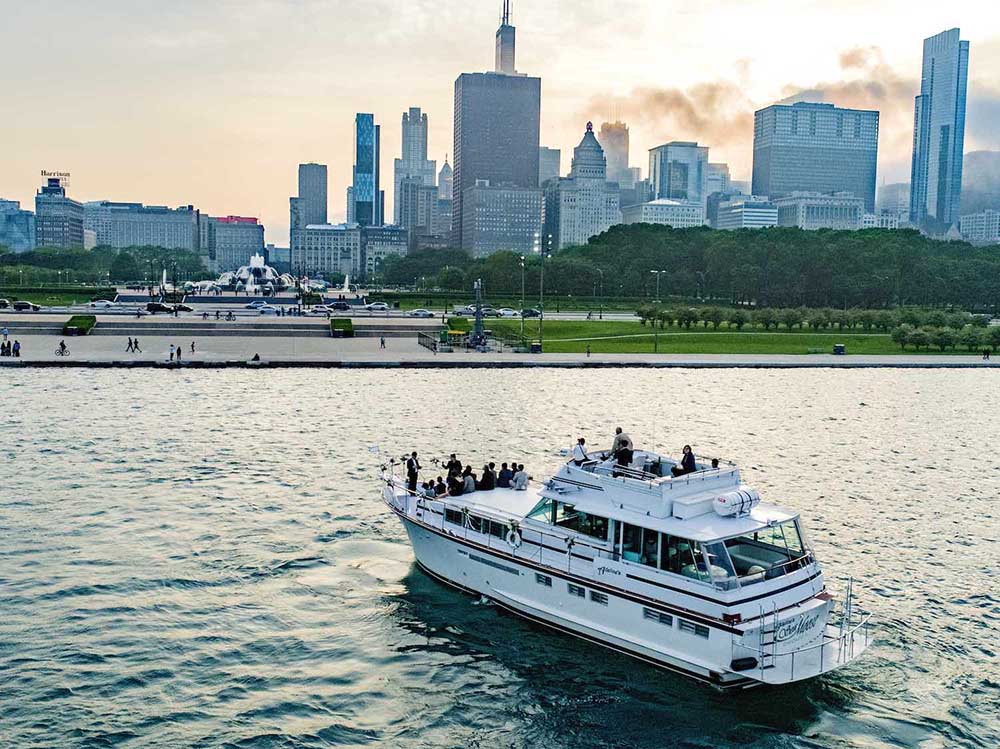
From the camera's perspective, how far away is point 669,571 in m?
20.5

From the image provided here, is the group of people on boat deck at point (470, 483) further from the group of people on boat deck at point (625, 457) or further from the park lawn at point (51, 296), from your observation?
the park lawn at point (51, 296)

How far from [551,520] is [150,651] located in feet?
31.6

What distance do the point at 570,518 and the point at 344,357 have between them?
58.4 meters

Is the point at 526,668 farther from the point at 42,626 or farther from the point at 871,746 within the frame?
the point at 42,626

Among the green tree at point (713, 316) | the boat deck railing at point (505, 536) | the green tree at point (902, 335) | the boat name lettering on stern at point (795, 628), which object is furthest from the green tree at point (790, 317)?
the boat name lettering on stern at point (795, 628)

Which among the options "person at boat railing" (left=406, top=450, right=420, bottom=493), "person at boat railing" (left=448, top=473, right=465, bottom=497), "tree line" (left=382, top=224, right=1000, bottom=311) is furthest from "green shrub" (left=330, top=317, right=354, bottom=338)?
"person at boat railing" (left=448, top=473, right=465, bottom=497)

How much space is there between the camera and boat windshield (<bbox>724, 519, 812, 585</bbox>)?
68.5 feet

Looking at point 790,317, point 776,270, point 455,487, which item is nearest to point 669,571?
point 455,487

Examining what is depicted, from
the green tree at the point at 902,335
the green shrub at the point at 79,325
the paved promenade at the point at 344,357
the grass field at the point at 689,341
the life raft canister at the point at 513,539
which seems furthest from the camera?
the green tree at the point at 902,335

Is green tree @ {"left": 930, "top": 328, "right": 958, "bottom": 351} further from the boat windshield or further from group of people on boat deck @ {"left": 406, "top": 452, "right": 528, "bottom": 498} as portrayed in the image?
the boat windshield

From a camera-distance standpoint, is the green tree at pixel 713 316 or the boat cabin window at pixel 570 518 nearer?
the boat cabin window at pixel 570 518

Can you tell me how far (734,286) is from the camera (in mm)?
154625

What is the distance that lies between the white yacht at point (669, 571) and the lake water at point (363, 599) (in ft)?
2.84

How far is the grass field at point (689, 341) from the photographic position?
91.6m
